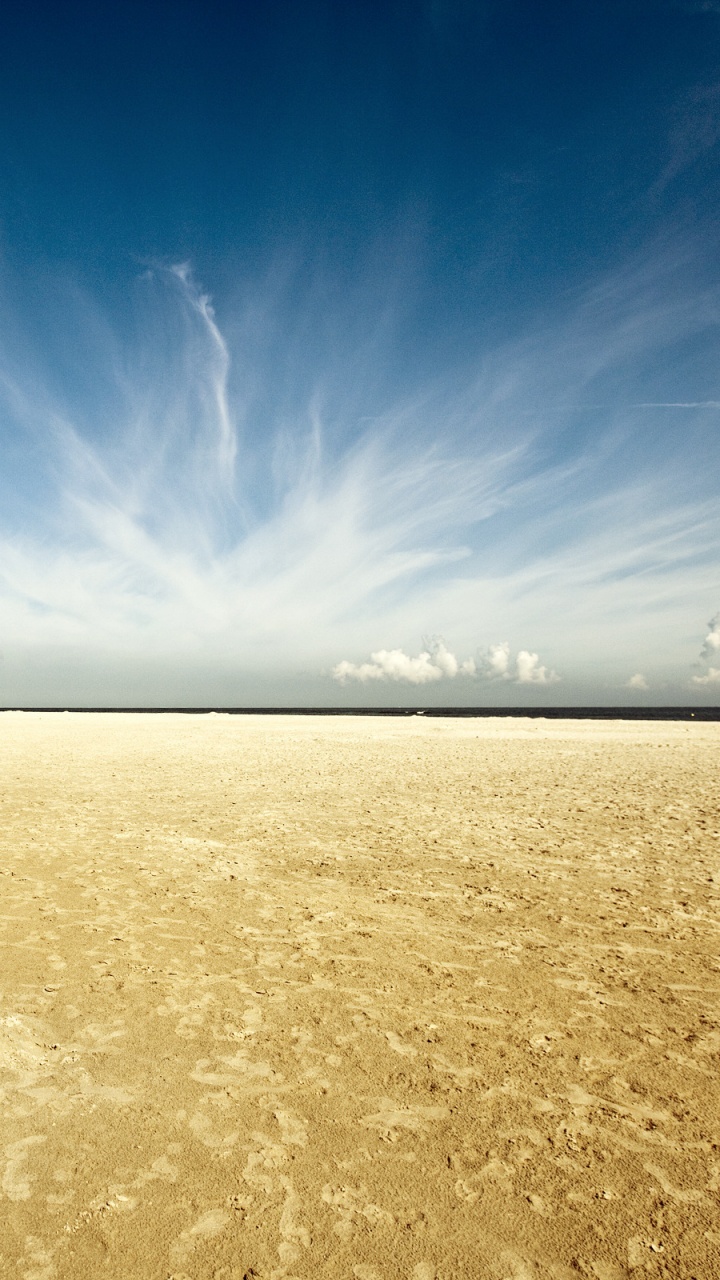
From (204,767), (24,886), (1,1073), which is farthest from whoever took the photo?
(204,767)

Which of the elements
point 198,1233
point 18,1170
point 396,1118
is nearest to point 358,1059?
point 396,1118

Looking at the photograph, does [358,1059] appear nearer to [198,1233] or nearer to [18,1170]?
[198,1233]

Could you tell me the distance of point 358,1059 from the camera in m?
4.84

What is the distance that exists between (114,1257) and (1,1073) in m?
1.94

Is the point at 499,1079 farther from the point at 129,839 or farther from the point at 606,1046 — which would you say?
the point at 129,839

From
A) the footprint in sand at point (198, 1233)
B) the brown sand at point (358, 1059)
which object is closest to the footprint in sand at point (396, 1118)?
Result: the brown sand at point (358, 1059)

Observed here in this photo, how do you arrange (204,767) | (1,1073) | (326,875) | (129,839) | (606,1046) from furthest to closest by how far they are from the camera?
(204,767)
(129,839)
(326,875)
(606,1046)
(1,1073)

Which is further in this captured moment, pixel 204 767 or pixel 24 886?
pixel 204 767

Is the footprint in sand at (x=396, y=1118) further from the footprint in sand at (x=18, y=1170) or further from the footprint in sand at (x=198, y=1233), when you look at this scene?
the footprint in sand at (x=18, y=1170)

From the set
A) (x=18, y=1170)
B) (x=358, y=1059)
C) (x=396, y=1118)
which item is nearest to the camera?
(x=18, y=1170)

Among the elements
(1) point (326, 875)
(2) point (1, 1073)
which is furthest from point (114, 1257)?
(1) point (326, 875)

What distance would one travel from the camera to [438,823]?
44.1 ft

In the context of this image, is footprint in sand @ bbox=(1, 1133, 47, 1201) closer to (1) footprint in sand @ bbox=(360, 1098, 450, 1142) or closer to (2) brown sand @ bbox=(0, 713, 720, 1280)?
(2) brown sand @ bbox=(0, 713, 720, 1280)

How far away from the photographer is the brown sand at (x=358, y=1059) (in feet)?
10.9
